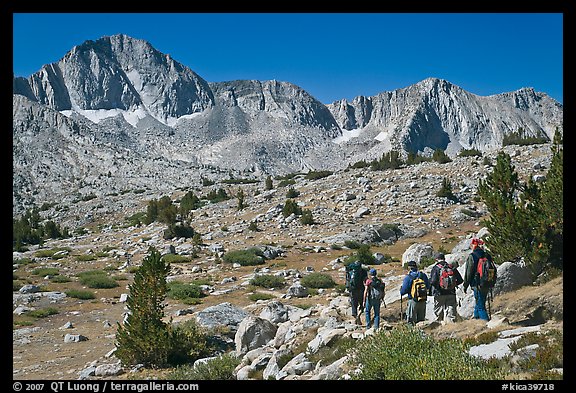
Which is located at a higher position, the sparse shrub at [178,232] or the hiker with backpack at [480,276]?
the sparse shrub at [178,232]

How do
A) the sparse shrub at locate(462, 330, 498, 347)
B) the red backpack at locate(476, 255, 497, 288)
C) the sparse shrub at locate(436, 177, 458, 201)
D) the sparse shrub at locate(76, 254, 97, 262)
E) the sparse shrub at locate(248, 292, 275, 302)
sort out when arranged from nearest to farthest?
the sparse shrub at locate(462, 330, 498, 347), the red backpack at locate(476, 255, 497, 288), the sparse shrub at locate(248, 292, 275, 302), the sparse shrub at locate(76, 254, 97, 262), the sparse shrub at locate(436, 177, 458, 201)

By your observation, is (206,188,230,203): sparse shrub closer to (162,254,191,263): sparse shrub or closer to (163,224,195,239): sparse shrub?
(163,224,195,239): sparse shrub

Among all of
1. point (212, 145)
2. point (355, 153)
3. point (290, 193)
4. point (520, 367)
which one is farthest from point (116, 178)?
point (355, 153)

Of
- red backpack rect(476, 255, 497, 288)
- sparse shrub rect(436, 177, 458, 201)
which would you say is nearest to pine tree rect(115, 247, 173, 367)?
red backpack rect(476, 255, 497, 288)

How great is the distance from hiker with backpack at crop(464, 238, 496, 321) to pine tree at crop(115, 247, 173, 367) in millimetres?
7143

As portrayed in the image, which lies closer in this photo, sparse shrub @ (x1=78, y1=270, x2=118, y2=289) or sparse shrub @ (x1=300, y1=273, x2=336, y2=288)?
sparse shrub @ (x1=300, y1=273, x2=336, y2=288)

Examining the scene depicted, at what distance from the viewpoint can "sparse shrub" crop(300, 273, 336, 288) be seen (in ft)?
58.0

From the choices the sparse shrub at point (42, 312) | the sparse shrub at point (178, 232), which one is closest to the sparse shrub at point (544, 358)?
the sparse shrub at point (42, 312)

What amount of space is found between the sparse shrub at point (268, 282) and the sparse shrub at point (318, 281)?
3.13ft

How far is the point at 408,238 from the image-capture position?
26.5 m

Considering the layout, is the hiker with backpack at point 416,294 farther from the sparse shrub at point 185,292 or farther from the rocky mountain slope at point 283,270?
the sparse shrub at point 185,292

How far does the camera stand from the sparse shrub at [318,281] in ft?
58.0

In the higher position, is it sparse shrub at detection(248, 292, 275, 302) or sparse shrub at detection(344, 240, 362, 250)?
sparse shrub at detection(344, 240, 362, 250)

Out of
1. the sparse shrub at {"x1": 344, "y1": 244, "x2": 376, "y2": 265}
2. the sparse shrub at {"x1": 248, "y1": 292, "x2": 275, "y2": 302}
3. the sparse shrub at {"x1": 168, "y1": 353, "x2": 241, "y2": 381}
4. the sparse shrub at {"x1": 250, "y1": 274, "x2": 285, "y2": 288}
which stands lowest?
the sparse shrub at {"x1": 168, "y1": 353, "x2": 241, "y2": 381}
